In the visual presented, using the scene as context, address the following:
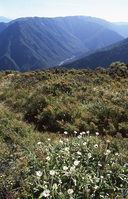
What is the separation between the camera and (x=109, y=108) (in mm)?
7164

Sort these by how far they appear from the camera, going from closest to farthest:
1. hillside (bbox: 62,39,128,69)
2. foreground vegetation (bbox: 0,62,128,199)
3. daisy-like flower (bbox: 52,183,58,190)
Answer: daisy-like flower (bbox: 52,183,58,190)
foreground vegetation (bbox: 0,62,128,199)
hillside (bbox: 62,39,128,69)

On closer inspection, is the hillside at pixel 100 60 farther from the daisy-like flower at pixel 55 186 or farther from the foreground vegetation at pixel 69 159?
the daisy-like flower at pixel 55 186

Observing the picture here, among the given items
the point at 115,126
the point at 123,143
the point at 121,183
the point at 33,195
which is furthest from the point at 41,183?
the point at 115,126

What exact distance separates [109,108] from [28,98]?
4.41 meters

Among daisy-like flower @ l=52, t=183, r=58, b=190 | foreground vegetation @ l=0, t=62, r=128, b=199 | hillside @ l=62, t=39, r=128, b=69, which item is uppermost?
daisy-like flower @ l=52, t=183, r=58, b=190

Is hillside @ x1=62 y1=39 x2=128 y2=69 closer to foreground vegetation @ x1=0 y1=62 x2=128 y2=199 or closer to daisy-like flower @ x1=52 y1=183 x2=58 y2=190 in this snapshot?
foreground vegetation @ x1=0 y1=62 x2=128 y2=199

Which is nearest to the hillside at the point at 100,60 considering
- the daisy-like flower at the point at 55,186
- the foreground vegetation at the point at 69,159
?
the foreground vegetation at the point at 69,159

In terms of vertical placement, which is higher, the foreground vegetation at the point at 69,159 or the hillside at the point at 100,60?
the foreground vegetation at the point at 69,159

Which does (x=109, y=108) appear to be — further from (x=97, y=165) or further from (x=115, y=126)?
(x=97, y=165)

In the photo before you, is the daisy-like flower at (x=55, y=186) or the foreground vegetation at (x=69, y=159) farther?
the foreground vegetation at (x=69, y=159)

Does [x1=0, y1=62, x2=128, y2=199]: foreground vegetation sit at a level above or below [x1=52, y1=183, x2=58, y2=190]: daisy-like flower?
below

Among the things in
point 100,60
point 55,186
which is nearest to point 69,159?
point 55,186

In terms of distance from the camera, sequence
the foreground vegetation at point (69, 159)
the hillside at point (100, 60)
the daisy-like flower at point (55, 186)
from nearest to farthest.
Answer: the daisy-like flower at point (55, 186) < the foreground vegetation at point (69, 159) < the hillside at point (100, 60)

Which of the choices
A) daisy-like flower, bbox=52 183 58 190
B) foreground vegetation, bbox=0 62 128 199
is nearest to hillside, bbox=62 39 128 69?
foreground vegetation, bbox=0 62 128 199
